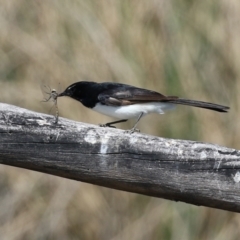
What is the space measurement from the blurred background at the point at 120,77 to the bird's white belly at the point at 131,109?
1.04 metres

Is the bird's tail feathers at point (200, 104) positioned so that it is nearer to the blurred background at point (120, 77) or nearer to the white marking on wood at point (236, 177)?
the blurred background at point (120, 77)

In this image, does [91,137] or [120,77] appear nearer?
[91,137]

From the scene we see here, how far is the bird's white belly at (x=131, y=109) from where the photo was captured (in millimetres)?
4367

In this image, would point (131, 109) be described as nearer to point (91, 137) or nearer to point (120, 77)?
point (120, 77)

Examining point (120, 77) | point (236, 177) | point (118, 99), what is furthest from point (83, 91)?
point (236, 177)

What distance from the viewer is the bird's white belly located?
4367 mm

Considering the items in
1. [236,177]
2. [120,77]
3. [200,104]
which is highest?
[120,77]

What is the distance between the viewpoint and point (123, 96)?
4383mm

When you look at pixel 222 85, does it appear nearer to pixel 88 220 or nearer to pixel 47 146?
pixel 88 220

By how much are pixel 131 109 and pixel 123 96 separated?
0.10 meters

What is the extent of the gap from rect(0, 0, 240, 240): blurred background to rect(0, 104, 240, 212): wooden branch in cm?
290

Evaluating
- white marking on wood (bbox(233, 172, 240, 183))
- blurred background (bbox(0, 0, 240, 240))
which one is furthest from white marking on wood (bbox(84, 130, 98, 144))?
blurred background (bbox(0, 0, 240, 240))

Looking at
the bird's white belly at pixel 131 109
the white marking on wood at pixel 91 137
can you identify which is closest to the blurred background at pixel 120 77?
the bird's white belly at pixel 131 109

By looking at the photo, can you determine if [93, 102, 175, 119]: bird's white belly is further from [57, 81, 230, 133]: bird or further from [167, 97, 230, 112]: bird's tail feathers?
[167, 97, 230, 112]: bird's tail feathers
